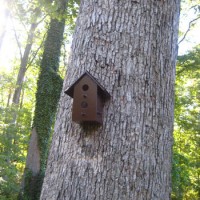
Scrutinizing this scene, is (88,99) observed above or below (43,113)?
below

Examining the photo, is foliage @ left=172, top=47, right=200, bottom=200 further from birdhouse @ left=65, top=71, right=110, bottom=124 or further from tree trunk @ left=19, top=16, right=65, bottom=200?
birdhouse @ left=65, top=71, right=110, bottom=124

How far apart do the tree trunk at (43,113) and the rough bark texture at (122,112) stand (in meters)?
10.7

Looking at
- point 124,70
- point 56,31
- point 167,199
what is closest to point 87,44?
point 124,70

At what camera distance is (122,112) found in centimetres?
139

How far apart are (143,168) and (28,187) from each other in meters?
11.0

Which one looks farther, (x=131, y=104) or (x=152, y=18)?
(x=152, y=18)

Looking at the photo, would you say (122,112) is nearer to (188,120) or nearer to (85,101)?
(85,101)

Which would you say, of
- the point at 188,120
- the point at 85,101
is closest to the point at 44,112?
the point at 188,120

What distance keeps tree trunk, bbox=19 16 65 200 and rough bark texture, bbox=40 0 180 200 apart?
10.7 m

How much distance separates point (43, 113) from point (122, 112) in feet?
36.2

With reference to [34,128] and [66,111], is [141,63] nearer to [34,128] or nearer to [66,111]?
[66,111]

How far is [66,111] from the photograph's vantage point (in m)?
1.52

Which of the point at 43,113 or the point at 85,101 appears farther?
the point at 43,113

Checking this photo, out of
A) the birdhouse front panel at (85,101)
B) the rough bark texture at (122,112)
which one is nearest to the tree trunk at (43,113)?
the rough bark texture at (122,112)
